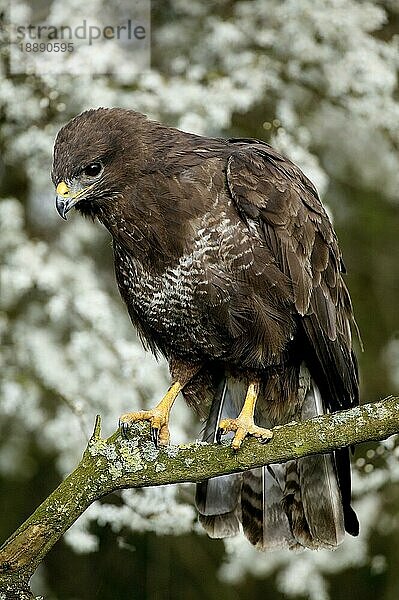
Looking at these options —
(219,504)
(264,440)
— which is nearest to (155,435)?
(264,440)

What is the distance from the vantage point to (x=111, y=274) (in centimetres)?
681

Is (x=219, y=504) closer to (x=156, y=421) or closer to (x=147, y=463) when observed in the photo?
(x=156, y=421)

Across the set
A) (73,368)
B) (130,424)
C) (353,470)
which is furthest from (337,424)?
(73,368)

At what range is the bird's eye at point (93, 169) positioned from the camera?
4.05 meters

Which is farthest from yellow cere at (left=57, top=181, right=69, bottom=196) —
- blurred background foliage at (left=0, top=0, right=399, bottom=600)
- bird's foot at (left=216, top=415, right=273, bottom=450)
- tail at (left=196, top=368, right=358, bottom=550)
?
blurred background foliage at (left=0, top=0, right=399, bottom=600)

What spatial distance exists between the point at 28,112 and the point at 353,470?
2.67m

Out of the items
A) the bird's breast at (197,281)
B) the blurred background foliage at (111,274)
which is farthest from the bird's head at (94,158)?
the blurred background foliage at (111,274)

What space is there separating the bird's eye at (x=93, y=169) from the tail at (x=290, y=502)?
1.16 m

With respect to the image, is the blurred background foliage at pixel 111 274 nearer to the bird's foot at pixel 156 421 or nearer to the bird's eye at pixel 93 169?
the bird's foot at pixel 156 421

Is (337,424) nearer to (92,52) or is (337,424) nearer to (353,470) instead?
(353,470)

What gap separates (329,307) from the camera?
435 centimetres

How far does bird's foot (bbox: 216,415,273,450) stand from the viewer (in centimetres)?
373

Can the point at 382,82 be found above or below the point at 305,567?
above

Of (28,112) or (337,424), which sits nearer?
(337,424)
